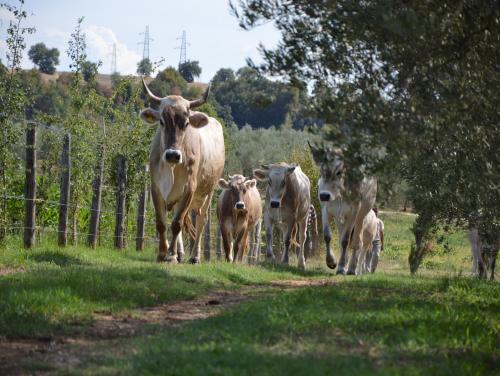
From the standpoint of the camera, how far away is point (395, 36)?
412 inches

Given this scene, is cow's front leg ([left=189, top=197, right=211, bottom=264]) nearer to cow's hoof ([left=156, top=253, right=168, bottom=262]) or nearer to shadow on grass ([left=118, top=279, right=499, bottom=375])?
cow's hoof ([left=156, top=253, right=168, bottom=262])

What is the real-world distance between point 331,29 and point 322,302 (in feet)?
11.7

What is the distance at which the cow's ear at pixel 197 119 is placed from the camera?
1875cm

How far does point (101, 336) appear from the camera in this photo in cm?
937

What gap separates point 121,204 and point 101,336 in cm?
1367

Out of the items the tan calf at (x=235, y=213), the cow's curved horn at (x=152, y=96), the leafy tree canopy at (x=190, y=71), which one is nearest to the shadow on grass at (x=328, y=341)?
the cow's curved horn at (x=152, y=96)

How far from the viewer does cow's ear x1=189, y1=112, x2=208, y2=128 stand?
18750 mm

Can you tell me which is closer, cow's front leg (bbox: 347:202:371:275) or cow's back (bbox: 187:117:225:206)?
cow's back (bbox: 187:117:225:206)

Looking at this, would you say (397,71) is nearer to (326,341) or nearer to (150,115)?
(326,341)

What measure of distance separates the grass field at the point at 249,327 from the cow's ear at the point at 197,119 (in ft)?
13.6

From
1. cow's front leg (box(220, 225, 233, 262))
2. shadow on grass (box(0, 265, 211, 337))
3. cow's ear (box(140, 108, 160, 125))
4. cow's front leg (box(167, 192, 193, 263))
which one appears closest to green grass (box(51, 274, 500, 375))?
shadow on grass (box(0, 265, 211, 337))

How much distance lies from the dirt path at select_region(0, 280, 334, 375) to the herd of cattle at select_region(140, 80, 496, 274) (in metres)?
2.65

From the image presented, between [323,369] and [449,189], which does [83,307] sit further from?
[449,189]

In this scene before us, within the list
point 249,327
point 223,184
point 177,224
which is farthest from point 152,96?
point 249,327
